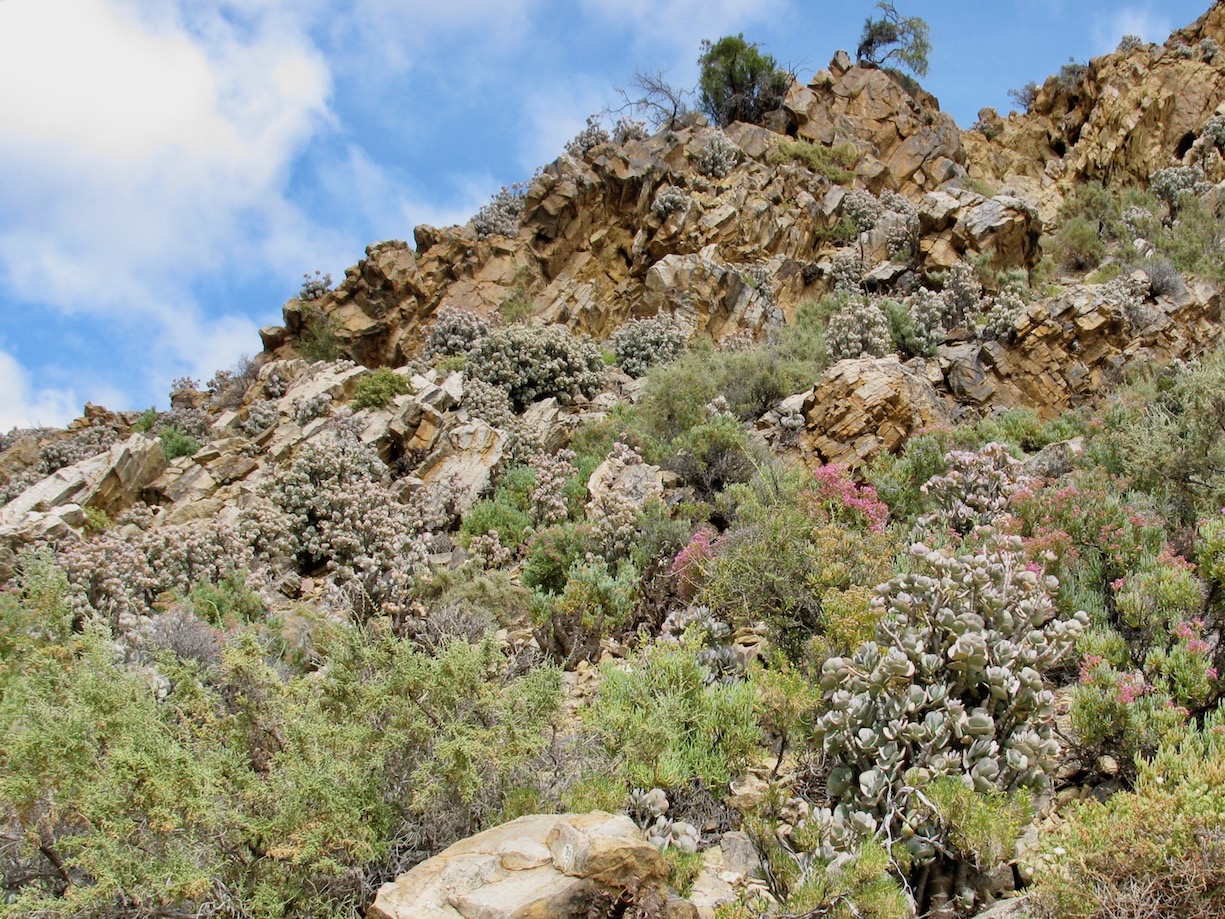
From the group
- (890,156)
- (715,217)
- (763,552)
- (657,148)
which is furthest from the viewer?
(890,156)

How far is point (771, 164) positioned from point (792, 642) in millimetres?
18885

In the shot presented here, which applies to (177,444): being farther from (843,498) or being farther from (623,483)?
(843,498)

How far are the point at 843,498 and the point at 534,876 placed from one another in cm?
519

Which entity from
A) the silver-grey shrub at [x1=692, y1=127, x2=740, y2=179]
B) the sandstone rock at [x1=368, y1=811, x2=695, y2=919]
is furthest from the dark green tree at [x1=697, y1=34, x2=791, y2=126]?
the sandstone rock at [x1=368, y1=811, x2=695, y2=919]

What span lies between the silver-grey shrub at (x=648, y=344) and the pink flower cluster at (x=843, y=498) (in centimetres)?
866

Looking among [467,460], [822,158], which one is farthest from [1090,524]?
[822,158]

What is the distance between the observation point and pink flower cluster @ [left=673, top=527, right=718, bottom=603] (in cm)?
738

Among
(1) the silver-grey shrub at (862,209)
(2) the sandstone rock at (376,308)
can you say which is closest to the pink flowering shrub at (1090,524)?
(1) the silver-grey shrub at (862,209)

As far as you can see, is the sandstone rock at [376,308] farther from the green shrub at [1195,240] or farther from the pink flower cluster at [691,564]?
the green shrub at [1195,240]

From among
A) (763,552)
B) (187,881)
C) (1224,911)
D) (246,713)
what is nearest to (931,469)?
(763,552)

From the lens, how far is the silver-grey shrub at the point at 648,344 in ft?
54.9

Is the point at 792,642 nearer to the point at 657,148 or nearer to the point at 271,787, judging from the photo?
the point at 271,787

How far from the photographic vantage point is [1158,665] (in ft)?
15.1

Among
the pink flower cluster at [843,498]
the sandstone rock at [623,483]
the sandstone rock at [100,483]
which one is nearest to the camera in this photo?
the pink flower cluster at [843,498]
